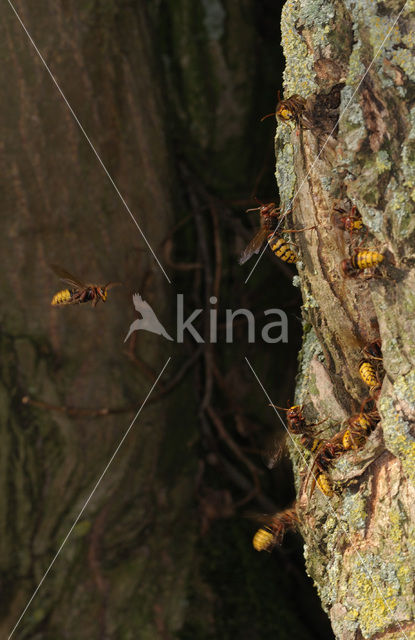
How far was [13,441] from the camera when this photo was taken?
179cm

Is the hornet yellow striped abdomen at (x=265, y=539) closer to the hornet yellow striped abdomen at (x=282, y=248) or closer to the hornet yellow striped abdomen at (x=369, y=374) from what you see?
the hornet yellow striped abdomen at (x=369, y=374)

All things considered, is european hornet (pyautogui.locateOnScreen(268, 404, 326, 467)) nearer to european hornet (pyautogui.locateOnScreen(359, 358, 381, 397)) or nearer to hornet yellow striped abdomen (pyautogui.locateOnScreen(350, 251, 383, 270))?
european hornet (pyautogui.locateOnScreen(359, 358, 381, 397))

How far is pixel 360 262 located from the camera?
106 cm

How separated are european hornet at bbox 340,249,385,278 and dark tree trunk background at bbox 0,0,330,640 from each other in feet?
3.17

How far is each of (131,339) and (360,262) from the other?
3.38 ft

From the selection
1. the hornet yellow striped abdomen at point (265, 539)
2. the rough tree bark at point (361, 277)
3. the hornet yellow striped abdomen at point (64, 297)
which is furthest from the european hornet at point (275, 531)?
the hornet yellow striped abdomen at point (64, 297)

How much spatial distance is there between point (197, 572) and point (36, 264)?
112cm

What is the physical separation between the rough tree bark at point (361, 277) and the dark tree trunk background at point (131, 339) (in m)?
0.74

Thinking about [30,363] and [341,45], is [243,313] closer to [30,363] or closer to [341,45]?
[30,363]

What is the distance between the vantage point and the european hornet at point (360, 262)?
1.05m

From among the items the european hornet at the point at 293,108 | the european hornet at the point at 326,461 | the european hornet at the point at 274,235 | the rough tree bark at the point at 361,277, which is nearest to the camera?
the rough tree bark at the point at 361,277

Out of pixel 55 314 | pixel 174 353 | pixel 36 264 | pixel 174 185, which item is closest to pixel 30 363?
pixel 55 314

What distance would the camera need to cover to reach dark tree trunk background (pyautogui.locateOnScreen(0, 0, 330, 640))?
5.81ft

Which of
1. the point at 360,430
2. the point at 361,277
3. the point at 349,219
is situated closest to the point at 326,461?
the point at 360,430
